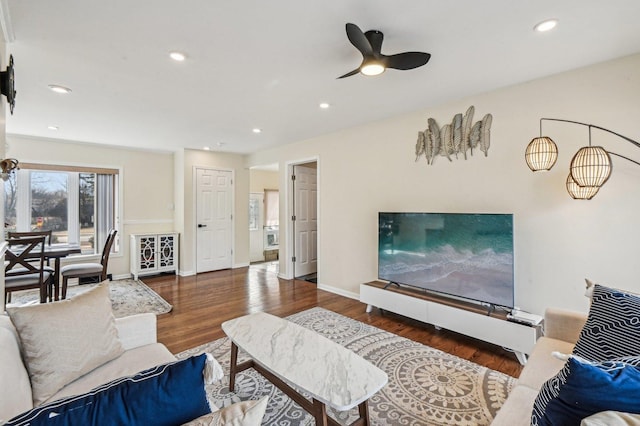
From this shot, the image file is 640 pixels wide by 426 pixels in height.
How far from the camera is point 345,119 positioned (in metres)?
3.86

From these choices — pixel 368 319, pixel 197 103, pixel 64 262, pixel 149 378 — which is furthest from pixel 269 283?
pixel 149 378

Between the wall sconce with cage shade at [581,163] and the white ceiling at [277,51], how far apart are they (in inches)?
25.4

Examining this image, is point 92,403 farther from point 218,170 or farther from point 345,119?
point 218,170

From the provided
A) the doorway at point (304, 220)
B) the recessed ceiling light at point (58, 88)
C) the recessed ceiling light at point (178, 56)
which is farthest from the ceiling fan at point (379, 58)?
the doorway at point (304, 220)

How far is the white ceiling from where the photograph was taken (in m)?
1.75

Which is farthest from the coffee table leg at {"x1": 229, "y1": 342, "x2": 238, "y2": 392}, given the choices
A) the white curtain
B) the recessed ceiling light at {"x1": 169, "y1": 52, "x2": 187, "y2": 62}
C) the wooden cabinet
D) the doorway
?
the white curtain

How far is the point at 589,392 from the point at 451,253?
227 cm

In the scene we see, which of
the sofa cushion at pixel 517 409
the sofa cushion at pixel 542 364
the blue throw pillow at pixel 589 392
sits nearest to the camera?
the blue throw pillow at pixel 589 392

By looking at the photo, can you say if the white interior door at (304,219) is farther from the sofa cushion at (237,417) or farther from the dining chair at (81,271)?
the sofa cushion at (237,417)

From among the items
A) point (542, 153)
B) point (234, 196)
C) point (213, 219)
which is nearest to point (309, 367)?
point (542, 153)

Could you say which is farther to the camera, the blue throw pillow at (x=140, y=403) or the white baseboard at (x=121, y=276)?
the white baseboard at (x=121, y=276)

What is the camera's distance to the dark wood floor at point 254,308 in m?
2.76

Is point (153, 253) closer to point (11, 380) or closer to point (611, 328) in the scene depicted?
point (11, 380)

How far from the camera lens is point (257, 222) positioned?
24.5ft
